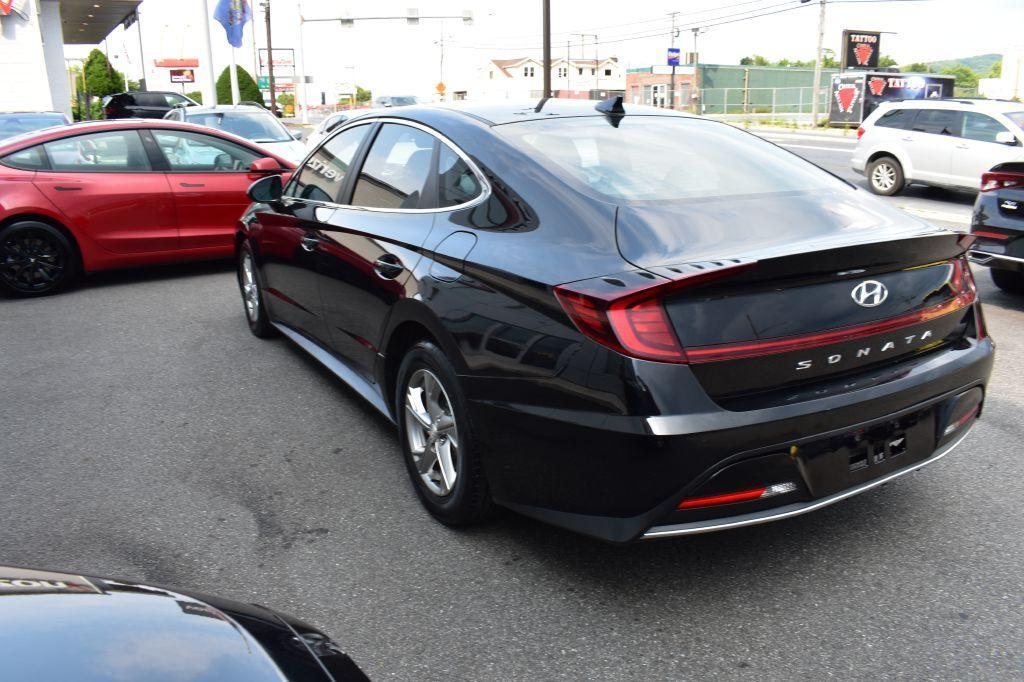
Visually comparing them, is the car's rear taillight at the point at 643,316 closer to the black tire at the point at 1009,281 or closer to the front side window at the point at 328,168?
the front side window at the point at 328,168

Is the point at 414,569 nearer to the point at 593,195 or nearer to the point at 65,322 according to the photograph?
the point at 593,195

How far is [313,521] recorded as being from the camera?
3.68 meters

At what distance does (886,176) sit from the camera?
15.1m

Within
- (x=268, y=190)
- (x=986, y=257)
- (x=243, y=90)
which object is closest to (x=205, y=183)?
(x=268, y=190)

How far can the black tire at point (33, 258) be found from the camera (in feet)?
26.8

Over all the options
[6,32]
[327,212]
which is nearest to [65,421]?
[327,212]

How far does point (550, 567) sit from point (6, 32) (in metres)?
30.4

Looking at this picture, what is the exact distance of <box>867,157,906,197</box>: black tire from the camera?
1495cm

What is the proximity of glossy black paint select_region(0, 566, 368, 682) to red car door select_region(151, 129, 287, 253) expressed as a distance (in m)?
7.45

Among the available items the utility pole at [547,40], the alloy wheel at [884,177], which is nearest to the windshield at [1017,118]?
the alloy wheel at [884,177]

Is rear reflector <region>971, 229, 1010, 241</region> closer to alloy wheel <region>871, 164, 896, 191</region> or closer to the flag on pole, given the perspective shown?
alloy wheel <region>871, 164, 896, 191</region>

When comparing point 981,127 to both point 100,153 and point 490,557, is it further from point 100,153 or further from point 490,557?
point 490,557

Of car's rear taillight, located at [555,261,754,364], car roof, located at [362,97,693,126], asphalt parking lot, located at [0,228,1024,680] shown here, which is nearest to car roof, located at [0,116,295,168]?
asphalt parking lot, located at [0,228,1024,680]

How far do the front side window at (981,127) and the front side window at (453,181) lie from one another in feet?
41.3
